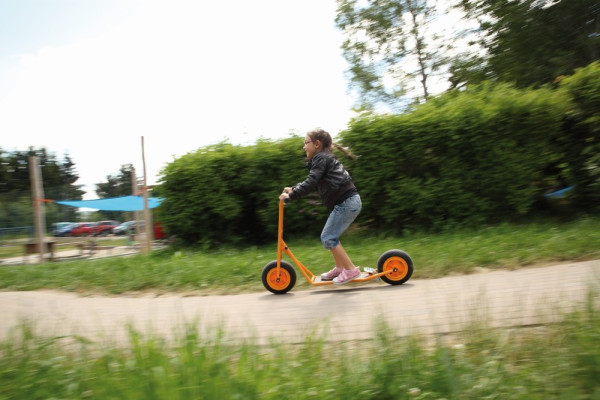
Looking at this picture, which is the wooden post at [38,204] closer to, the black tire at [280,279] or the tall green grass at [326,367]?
the black tire at [280,279]

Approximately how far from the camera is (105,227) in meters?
13.8

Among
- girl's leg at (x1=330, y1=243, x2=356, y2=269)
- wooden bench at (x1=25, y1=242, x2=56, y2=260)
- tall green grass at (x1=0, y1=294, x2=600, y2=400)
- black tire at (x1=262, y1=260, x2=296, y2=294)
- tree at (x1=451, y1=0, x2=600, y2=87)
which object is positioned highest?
tree at (x1=451, y1=0, x2=600, y2=87)

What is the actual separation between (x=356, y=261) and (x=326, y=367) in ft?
13.0

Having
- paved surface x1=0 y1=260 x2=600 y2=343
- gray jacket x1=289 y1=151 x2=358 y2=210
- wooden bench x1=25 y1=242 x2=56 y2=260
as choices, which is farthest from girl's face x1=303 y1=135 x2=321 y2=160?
wooden bench x1=25 y1=242 x2=56 y2=260

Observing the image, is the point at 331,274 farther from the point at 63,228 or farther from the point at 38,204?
the point at 63,228

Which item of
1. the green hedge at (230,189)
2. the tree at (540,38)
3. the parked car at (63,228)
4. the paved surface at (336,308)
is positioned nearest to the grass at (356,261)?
the paved surface at (336,308)

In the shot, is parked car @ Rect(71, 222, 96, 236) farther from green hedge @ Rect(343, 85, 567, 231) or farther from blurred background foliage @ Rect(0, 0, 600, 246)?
green hedge @ Rect(343, 85, 567, 231)

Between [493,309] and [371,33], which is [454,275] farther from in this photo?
[371,33]

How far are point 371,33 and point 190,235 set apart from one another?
2090 cm

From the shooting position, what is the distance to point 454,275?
5500 millimetres

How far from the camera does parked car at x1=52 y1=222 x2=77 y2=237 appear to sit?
40.6 feet

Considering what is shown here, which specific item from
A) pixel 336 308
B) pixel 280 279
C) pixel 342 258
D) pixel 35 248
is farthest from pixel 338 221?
pixel 35 248

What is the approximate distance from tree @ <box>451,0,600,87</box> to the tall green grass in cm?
1448

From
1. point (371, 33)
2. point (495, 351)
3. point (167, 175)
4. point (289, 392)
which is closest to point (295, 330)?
point (289, 392)
